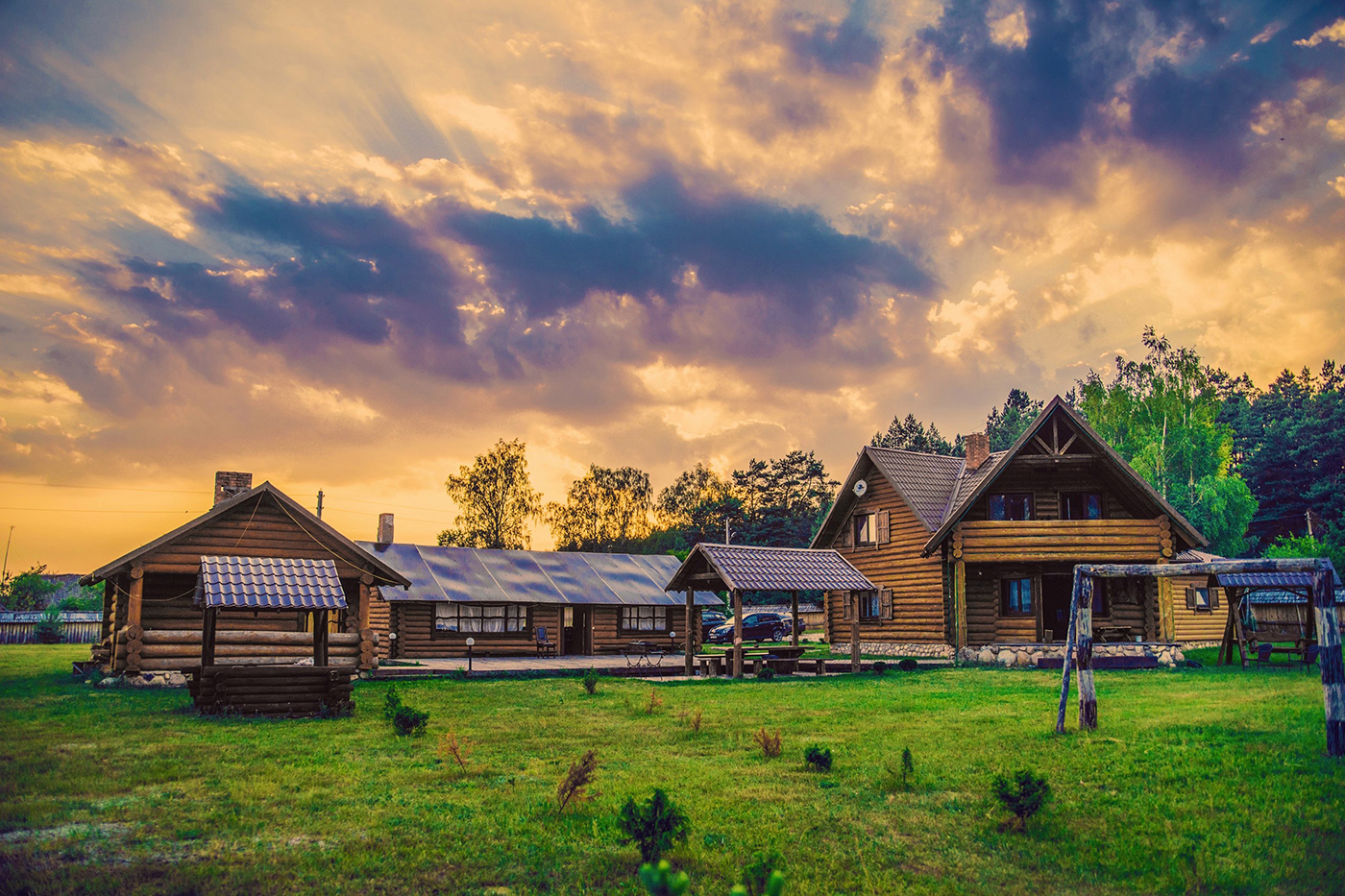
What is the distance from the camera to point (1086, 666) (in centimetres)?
1315

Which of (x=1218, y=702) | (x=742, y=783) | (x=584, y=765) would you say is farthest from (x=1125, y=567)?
(x=584, y=765)

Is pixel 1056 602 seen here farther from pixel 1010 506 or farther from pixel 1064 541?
pixel 1064 541

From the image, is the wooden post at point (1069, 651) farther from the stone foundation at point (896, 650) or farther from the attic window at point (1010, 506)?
the attic window at point (1010, 506)

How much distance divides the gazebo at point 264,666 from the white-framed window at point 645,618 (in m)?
23.2

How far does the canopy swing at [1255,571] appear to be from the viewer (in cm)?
1041

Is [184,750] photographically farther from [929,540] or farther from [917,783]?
[929,540]

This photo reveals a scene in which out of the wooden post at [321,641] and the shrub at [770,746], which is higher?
the wooden post at [321,641]

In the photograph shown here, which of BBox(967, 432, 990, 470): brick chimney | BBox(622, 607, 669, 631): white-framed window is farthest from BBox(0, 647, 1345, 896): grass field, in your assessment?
BBox(622, 607, 669, 631): white-framed window

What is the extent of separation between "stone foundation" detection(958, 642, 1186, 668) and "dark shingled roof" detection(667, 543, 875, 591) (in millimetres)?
4965

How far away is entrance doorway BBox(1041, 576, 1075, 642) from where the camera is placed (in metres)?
33.8

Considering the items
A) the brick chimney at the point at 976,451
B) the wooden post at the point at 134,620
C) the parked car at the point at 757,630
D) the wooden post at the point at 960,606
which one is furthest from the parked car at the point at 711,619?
the wooden post at the point at 134,620

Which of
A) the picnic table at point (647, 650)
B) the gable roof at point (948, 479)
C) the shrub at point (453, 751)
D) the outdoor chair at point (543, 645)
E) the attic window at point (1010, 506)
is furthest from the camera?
the outdoor chair at point (543, 645)

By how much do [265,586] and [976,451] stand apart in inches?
1134

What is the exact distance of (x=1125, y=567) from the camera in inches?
510
